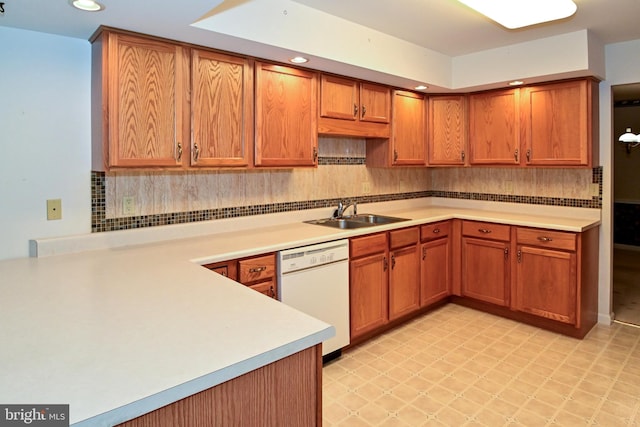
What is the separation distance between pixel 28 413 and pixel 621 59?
4380 millimetres

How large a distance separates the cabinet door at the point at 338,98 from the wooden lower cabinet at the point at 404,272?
1.03m

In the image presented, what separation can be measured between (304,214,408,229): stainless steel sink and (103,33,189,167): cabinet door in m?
1.41

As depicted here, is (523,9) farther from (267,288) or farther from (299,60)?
(267,288)

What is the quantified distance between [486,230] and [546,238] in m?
0.50

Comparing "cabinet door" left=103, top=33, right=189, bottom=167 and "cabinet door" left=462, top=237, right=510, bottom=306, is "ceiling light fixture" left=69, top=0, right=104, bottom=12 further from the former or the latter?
"cabinet door" left=462, top=237, right=510, bottom=306

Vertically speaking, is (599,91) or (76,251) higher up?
(599,91)

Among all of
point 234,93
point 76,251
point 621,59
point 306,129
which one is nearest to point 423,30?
point 306,129

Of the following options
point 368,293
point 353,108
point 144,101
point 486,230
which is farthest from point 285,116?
point 486,230

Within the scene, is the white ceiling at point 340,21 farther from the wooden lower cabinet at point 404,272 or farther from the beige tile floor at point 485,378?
the beige tile floor at point 485,378

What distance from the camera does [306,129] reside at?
120 inches

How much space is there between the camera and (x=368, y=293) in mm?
3152

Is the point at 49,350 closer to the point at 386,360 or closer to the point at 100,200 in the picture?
the point at 100,200

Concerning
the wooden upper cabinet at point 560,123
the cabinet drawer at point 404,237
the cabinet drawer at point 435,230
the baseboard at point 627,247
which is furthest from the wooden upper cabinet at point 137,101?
the baseboard at point 627,247
